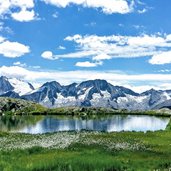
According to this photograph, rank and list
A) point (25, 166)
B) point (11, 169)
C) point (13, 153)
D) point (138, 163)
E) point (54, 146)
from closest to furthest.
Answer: point (11, 169)
point (25, 166)
point (138, 163)
point (13, 153)
point (54, 146)

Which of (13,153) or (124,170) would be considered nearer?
(124,170)

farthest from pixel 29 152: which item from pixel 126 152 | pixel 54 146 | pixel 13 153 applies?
pixel 126 152

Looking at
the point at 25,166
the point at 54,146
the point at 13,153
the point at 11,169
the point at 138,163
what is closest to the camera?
the point at 11,169

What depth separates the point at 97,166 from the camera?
2727 cm

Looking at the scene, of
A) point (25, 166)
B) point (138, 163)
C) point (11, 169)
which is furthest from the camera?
point (138, 163)

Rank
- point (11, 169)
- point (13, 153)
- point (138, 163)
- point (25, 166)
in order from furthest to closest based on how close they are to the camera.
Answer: point (13, 153), point (138, 163), point (25, 166), point (11, 169)

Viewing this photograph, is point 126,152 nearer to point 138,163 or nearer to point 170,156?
point 170,156

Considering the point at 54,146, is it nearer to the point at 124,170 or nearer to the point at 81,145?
the point at 81,145

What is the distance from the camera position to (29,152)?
3900cm

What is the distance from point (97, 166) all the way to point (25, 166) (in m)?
4.87

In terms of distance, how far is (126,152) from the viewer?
127ft

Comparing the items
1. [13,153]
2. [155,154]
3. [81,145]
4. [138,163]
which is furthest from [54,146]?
[138,163]

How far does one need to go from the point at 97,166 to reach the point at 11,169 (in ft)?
18.2

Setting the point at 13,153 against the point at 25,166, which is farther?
the point at 13,153
